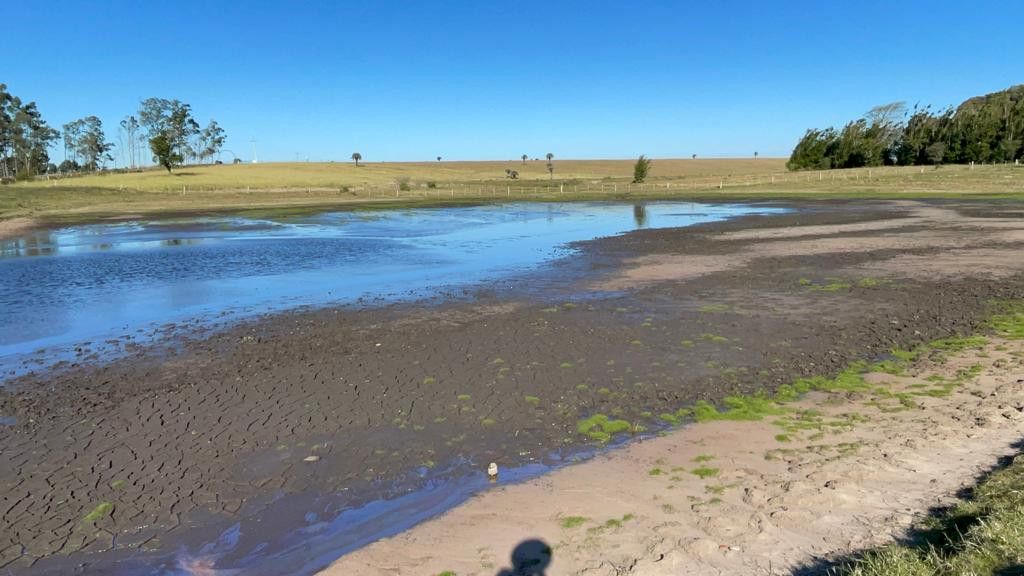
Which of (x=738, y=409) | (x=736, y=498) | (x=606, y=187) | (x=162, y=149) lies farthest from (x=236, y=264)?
(x=162, y=149)

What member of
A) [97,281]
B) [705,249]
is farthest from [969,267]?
[97,281]

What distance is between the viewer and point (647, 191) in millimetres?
74625

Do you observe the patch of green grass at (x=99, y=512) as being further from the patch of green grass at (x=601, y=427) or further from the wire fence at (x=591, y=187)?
the wire fence at (x=591, y=187)

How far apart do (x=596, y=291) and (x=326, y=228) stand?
83.2 ft

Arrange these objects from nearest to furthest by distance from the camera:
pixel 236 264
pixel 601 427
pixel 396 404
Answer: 1. pixel 601 427
2. pixel 396 404
3. pixel 236 264

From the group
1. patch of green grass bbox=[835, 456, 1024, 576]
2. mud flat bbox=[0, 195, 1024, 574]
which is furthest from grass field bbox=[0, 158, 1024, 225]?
patch of green grass bbox=[835, 456, 1024, 576]

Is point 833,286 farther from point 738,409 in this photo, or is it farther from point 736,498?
point 736,498

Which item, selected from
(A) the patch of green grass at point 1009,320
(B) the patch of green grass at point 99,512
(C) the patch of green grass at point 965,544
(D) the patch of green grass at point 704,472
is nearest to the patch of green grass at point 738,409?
(D) the patch of green grass at point 704,472

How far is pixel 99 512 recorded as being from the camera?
5.98m

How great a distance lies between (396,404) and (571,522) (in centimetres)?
379

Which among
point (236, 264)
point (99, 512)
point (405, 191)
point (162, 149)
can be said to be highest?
point (162, 149)

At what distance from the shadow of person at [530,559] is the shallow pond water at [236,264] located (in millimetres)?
9747

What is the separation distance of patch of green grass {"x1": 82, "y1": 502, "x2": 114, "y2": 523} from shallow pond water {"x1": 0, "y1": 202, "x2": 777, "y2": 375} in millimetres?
6138

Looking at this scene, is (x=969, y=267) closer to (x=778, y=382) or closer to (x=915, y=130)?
(x=778, y=382)
